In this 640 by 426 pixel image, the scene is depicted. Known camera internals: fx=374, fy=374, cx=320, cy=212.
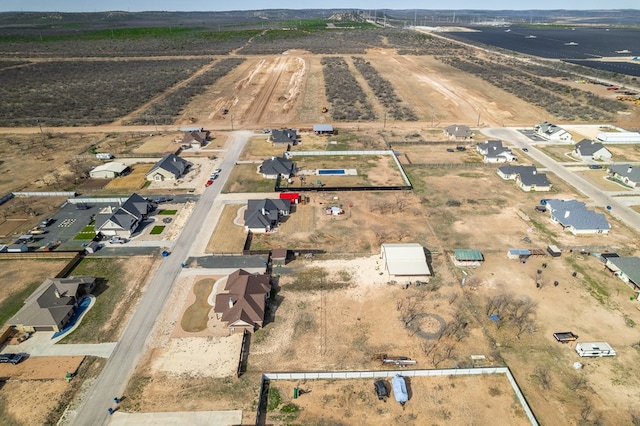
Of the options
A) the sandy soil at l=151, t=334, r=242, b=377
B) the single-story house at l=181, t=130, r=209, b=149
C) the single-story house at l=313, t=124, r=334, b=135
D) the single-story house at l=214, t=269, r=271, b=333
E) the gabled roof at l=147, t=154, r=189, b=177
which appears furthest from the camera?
the single-story house at l=313, t=124, r=334, b=135

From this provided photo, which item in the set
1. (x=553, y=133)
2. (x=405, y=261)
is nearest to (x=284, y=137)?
(x=405, y=261)

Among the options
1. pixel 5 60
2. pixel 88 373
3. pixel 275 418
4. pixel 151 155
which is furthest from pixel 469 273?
pixel 5 60

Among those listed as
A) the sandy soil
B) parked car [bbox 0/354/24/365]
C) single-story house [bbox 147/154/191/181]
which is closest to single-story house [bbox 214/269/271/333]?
the sandy soil

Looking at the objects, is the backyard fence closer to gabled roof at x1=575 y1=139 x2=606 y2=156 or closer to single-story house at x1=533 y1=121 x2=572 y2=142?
gabled roof at x1=575 y1=139 x2=606 y2=156

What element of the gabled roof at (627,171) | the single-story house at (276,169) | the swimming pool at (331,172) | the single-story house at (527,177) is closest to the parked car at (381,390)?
the single-story house at (276,169)

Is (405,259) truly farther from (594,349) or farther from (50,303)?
(50,303)

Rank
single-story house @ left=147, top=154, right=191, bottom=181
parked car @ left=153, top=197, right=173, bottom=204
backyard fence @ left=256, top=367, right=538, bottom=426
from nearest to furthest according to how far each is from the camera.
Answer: backyard fence @ left=256, top=367, right=538, bottom=426 < parked car @ left=153, top=197, right=173, bottom=204 < single-story house @ left=147, top=154, right=191, bottom=181
